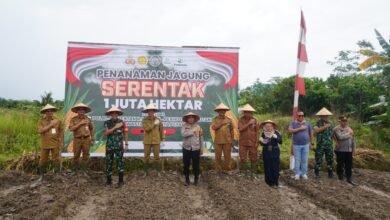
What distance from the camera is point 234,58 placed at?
8.83 meters

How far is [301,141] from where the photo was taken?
754 centimetres

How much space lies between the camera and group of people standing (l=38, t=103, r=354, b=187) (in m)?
7.16

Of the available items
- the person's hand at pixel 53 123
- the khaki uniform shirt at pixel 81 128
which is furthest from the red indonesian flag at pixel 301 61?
the person's hand at pixel 53 123

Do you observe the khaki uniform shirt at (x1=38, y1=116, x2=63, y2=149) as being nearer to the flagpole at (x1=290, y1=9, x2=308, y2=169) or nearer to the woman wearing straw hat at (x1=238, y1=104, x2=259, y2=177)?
the woman wearing straw hat at (x1=238, y1=104, x2=259, y2=177)

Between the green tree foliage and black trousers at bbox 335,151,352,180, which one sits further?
the green tree foliage

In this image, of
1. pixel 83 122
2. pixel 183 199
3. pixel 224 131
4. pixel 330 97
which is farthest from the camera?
pixel 330 97

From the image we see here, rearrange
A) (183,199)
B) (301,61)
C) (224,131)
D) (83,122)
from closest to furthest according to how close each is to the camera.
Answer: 1. (183,199)
2. (83,122)
3. (224,131)
4. (301,61)

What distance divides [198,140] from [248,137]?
1.00 m

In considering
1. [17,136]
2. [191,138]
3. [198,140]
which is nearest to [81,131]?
[191,138]

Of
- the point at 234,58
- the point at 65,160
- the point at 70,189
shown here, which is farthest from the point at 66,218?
the point at 234,58

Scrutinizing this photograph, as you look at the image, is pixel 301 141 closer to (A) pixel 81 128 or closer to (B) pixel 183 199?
(B) pixel 183 199

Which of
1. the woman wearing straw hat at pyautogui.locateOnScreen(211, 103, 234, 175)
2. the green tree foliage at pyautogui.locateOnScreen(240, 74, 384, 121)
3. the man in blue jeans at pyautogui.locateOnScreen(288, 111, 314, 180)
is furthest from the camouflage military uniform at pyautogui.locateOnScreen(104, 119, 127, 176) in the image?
the green tree foliage at pyautogui.locateOnScreen(240, 74, 384, 121)

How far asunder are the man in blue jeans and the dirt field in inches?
12.4

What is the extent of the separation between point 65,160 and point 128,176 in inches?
62.8
